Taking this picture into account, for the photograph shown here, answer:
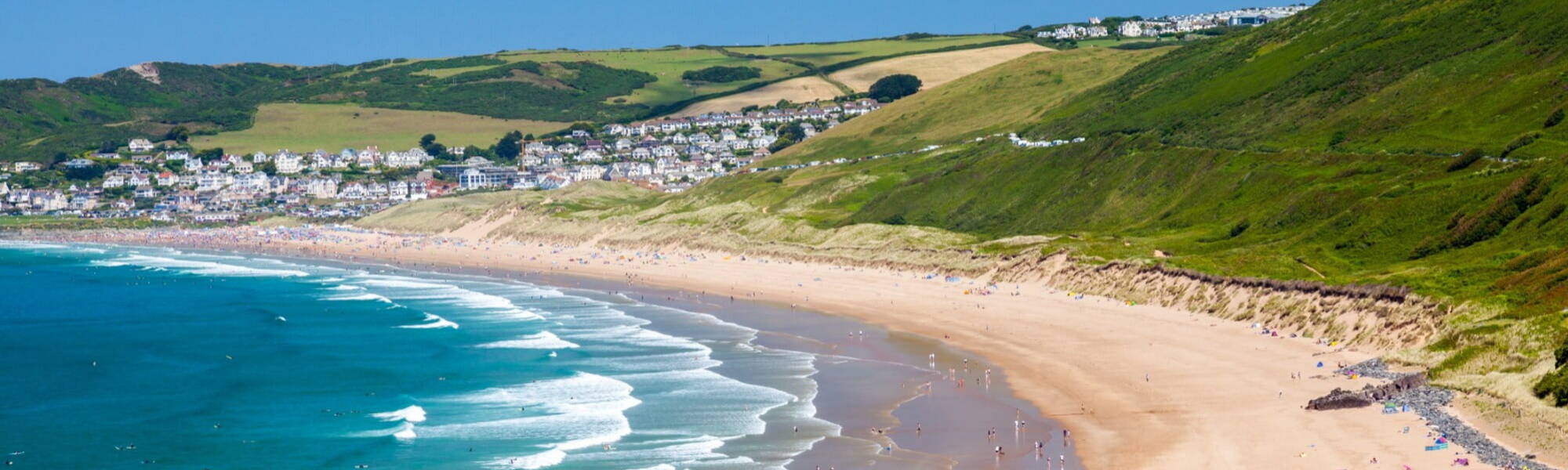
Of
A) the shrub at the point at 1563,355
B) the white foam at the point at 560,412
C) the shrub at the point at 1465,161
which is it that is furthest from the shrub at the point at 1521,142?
the white foam at the point at 560,412

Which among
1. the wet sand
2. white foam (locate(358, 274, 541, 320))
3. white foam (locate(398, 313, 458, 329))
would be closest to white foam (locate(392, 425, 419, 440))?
the wet sand

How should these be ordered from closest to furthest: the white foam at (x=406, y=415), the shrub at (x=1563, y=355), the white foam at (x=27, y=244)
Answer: the shrub at (x=1563, y=355) → the white foam at (x=406, y=415) → the white foam at (x=27, y=244)

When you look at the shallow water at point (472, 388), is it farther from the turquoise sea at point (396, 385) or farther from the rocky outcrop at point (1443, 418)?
the rocky outcrop at point (1443, 418)

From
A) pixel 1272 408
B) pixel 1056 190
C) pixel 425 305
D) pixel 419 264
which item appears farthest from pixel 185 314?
pixel 1272 408

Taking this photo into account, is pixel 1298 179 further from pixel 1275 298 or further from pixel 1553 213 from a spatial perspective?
pixel 1275 298

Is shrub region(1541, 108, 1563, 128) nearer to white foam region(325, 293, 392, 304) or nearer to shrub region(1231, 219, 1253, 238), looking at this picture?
shrub region(1231, 219, 1253, 238)

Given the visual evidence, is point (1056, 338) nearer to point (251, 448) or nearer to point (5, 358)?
point (251, 448)

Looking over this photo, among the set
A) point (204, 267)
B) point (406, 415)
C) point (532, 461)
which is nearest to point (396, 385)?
point (406, 415)
